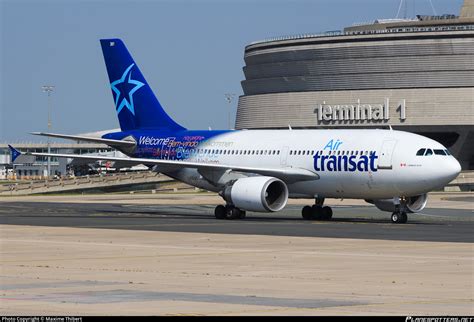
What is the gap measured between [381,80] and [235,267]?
129 meters

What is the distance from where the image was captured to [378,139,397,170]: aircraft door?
49.2m

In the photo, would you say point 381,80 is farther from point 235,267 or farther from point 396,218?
point 235,267

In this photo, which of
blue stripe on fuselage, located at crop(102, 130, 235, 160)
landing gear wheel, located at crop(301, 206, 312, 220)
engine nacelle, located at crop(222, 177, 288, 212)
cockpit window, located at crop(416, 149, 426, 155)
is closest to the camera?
cockpit window, located at crop(416, 149, 426, 155)

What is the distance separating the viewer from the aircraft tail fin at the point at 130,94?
2371 inches

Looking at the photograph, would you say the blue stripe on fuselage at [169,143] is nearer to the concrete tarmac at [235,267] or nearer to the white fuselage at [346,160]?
the white fuselage at [346,160]

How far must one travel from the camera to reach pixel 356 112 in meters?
155

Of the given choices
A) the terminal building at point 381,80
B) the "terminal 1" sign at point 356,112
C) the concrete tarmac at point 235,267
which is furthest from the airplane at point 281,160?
the "terminal 1" sign at point 356,112

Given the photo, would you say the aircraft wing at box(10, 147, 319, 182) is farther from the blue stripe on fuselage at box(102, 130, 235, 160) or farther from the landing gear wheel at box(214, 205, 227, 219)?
the landing gear wheel at box(214, 205, 227, 219)

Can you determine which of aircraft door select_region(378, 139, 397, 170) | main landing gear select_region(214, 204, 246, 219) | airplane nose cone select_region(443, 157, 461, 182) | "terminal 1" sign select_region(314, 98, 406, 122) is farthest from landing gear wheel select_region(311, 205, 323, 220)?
"terminal 1" sign select_region(314, 98, 406, 122)

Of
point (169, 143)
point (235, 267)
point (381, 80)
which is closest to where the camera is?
point (235, 267)

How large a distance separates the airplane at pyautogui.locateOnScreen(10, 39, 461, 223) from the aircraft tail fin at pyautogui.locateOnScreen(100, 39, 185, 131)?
50 millimetres

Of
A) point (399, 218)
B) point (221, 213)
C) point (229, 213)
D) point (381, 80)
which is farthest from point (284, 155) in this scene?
point (381, 80)

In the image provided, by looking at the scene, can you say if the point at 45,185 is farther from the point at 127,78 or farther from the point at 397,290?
the point at 397,290

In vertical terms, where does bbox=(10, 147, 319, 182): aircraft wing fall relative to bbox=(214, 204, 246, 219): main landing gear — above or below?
above
